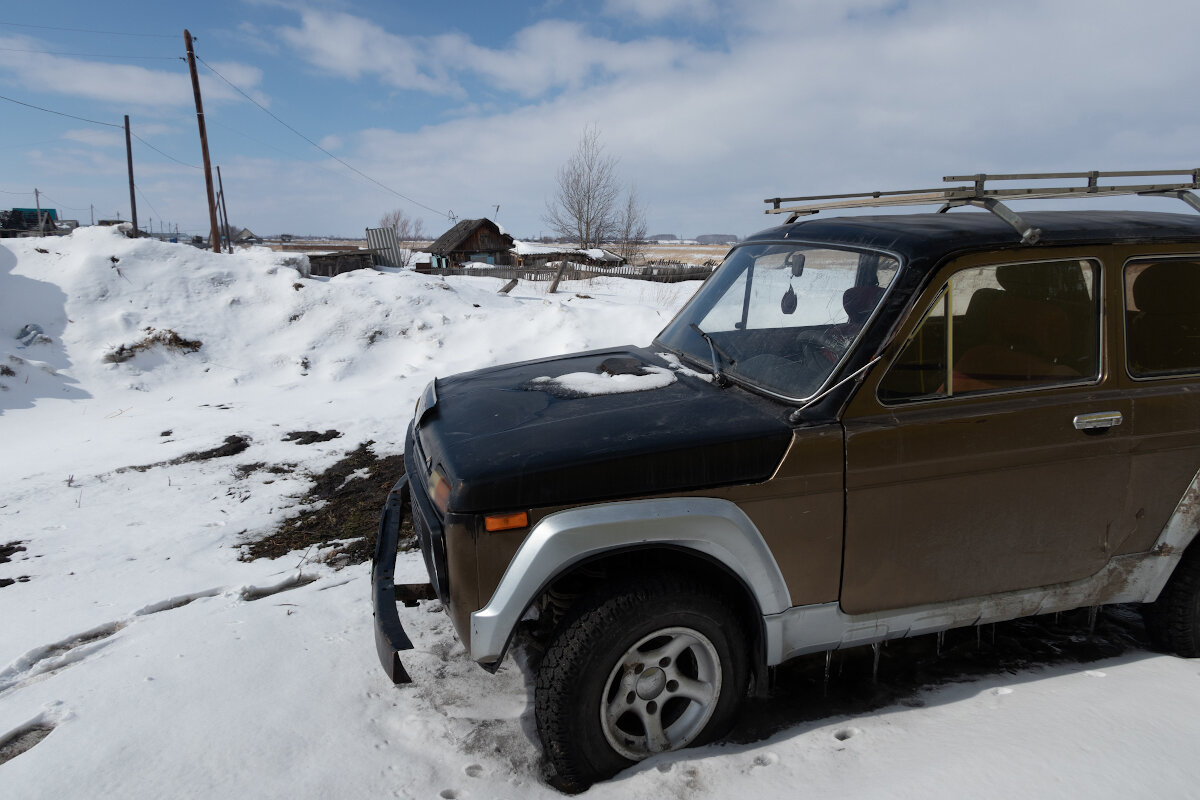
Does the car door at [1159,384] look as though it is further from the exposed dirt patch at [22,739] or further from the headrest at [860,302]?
the exposed dirt patch at [22,739]

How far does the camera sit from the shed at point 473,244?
44.4 m

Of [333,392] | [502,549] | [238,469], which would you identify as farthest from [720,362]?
[333,392]

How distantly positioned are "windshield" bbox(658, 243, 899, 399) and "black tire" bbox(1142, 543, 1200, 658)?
71.3 inches

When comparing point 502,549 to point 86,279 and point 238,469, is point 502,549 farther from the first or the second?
point 86,279

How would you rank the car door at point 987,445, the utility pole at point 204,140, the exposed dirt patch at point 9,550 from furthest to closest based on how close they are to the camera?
1. the utility pole at point 204,140
2. the exposed dirt patch at point 9,550
3. the car door at point 987,445

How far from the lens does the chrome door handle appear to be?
2650 mm

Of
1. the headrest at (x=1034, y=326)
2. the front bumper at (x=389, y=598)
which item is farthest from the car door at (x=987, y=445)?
the front bumper at (x=389, y=598)

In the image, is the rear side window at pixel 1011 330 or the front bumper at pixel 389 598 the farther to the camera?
the rear side window at pixel 1011 330

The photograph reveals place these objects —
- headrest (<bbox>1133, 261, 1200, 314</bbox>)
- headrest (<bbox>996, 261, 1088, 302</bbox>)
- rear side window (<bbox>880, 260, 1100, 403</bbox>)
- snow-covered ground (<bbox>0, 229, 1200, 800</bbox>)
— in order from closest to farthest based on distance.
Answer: snow-covered ground (<bbox>0, 229, 1200, 800</bbox>) → rear side window (<bbox>880, 260, 1100, 403</bbox>) → headrest (<bbox>996, 261, 1088, 302</bbox>) → headrest (<bbox>1133, 261, 1200, 314</bbox>)

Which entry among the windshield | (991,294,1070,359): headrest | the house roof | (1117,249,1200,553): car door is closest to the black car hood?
the windshield

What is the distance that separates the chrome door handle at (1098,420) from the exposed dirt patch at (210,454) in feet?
20.7

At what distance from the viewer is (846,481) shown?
2.44 metres

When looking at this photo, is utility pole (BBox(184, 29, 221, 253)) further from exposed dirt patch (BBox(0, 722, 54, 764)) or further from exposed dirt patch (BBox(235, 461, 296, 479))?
exposed dirt patch (BBox(0, 722, 54, 764))

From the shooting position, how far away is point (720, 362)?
3.09 metres
